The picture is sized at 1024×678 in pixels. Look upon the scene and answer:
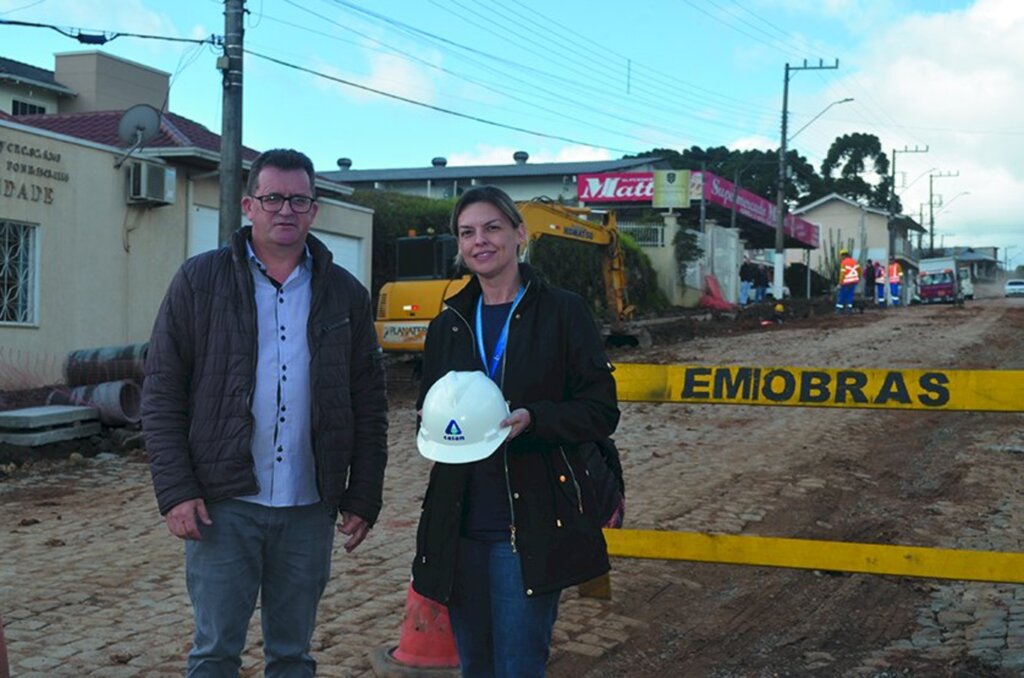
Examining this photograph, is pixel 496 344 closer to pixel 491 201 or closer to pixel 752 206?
pixel 491 201

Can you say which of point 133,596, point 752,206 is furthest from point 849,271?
point 133,596

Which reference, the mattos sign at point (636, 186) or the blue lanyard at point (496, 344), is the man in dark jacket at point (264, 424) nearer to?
the blue lanyard at point (496, 344)

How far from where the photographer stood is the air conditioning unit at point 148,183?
18953mm

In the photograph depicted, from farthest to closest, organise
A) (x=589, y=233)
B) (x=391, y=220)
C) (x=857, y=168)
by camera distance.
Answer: (x=857, y=168)
(x=391, y=220)
(x=589, y=233)

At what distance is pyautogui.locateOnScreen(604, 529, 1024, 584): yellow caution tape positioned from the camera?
4.91m

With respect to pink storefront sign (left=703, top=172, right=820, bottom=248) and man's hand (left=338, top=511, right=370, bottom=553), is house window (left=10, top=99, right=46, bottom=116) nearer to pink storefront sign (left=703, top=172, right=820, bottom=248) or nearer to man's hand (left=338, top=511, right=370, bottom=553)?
pink storefront sign (left=703, top=172, right=820, bottom=248)

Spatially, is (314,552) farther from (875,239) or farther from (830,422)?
(875,239)

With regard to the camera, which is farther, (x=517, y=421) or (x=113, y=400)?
(x=113, y=400)

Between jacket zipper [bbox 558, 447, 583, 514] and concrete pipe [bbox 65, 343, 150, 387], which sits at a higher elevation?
jacket zipper [bbox 558, 447, 583, 514]

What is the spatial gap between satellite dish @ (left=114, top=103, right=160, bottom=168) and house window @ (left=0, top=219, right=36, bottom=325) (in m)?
2.28

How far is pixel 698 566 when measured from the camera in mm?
7531

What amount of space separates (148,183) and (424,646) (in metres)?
15.5

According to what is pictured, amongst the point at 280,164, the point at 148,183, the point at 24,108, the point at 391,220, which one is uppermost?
the point at 24,108

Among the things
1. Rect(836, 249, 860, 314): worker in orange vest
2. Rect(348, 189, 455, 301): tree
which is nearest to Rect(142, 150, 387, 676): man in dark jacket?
Rect(348, 189, 455, 301): tree
